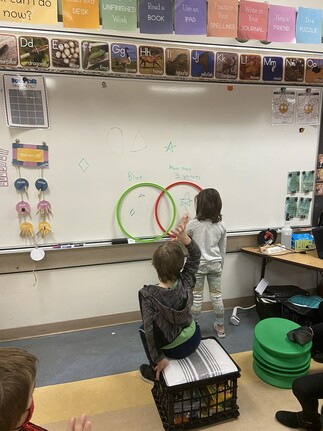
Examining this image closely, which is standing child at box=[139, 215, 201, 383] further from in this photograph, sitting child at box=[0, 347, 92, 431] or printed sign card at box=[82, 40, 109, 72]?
printed sign card at box=[82, 40, 109, 72]

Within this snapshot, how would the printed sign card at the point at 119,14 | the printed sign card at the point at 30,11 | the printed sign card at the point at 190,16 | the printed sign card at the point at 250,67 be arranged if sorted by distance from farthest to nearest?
the printed sign card at the point at 250,67
the printed sign card at the point at 190,16
the printed sign card at the point at 119,14
the printed sign card at the point at 30,11

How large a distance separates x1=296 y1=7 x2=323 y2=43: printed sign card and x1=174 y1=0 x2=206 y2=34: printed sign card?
2.49 ft

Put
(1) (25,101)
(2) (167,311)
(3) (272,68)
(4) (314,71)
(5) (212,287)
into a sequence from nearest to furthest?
(2) (167,311), (1) (25,101), (5) (212,287), (3) (272,68), (4) (314,71)

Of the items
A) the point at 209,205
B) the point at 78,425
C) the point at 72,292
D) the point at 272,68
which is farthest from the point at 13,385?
the point at 272,68

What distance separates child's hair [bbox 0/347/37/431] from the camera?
29.0 inches

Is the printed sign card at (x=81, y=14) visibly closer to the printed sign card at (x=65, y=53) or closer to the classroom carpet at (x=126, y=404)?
the printed sign card at (x=65, y=53)

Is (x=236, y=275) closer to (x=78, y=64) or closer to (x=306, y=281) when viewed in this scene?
(x=306, y=281)

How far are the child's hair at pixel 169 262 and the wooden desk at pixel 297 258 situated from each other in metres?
1.35

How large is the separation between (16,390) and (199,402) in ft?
3.67

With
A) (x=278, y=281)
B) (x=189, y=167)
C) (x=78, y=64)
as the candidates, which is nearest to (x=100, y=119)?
(x=78, y=64)

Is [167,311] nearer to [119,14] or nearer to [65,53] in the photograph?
[119,14]

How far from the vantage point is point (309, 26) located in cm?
228

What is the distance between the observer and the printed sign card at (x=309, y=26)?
7.40 feet

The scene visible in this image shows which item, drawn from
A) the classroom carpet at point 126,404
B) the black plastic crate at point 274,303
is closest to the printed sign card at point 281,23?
the black plastic crate at point 274,303
